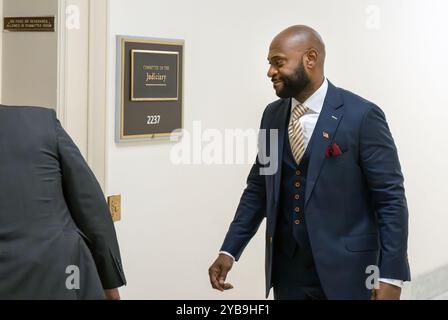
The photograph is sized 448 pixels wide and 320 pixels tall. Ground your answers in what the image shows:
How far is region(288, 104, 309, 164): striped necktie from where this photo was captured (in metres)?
2.61

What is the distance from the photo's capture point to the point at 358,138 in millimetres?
2541

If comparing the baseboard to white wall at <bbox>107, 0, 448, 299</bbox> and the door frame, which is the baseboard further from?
the door frame

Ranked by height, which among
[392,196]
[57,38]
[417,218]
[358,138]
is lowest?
[417,218]

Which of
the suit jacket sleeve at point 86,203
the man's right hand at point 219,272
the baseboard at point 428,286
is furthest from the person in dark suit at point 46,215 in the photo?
the baseboard at point 428,286

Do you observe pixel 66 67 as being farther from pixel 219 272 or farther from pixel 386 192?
pixel 386 192

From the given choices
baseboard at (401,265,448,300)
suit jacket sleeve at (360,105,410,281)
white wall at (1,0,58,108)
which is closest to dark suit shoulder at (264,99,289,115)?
suit jacket sleeve at (360,105,410,281)

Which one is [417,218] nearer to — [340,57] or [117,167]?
[340,57]

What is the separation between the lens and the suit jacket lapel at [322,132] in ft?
8.33

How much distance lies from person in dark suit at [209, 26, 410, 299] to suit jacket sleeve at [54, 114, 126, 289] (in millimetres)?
636

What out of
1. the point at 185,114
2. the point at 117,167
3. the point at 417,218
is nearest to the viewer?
the point at 117,167

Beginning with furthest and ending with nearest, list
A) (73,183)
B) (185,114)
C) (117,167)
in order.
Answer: (185,114), (117,167), (73,183)

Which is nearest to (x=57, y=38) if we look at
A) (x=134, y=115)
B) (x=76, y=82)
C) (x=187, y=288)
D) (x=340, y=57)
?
(x=76, y=82)

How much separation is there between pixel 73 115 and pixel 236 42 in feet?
3.54

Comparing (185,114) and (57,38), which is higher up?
(57,38)
